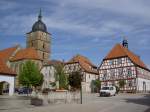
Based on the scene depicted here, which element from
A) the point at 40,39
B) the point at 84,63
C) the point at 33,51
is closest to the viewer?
the point at 84,63

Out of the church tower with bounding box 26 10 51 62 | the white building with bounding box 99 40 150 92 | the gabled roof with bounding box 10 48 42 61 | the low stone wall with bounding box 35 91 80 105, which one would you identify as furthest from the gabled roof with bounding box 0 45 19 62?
the low stone wall with bounding box 35 91 80 105

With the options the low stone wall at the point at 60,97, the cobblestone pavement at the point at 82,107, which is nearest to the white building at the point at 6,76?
the cobblestone pavement at the point at 82,107

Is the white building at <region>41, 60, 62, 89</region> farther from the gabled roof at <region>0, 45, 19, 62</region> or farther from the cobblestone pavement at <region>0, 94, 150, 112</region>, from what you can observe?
the cobblestone pavement at <region>0, 94, 150, 112</region>

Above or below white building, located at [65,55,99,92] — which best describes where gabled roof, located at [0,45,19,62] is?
above

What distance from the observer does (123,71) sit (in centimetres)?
6406

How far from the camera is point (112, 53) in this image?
2680 inches

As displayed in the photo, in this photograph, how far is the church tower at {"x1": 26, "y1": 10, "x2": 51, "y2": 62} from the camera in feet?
341

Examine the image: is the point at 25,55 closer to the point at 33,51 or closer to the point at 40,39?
the point at 33,51

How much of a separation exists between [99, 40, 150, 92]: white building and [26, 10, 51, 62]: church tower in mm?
39709

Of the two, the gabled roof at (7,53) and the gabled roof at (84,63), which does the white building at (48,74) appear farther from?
the gabled roof at (7,53)

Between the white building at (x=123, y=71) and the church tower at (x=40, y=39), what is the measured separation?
130ft

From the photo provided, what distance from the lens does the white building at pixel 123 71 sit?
62438mm

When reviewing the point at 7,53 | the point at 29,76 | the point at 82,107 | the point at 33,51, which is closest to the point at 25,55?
the point at 33,51

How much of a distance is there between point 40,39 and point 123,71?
163 feet
